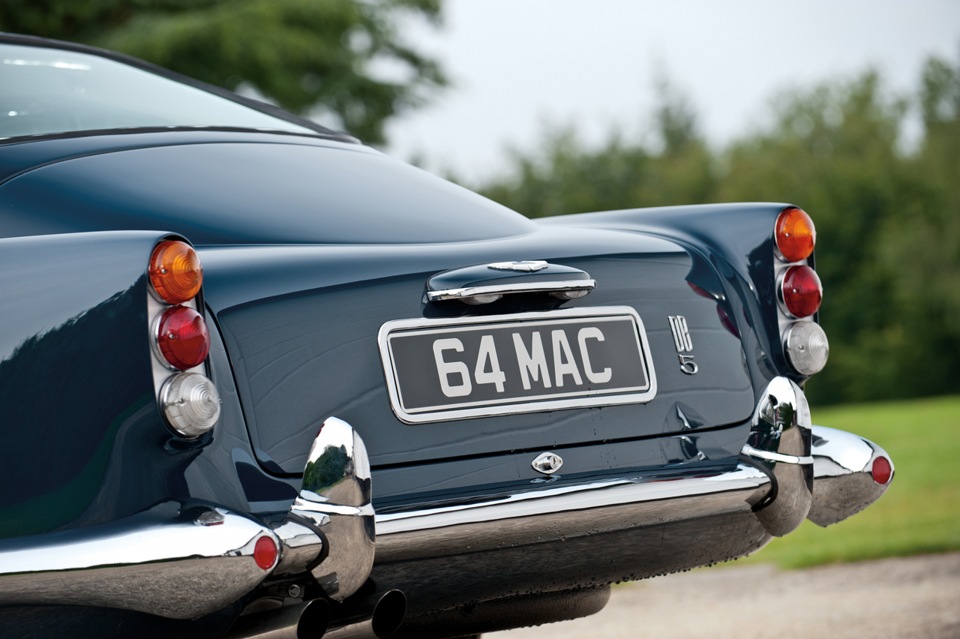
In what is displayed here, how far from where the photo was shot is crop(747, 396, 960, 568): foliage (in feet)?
21.1

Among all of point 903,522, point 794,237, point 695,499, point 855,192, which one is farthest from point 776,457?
point 855,192

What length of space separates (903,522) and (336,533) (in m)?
6.26

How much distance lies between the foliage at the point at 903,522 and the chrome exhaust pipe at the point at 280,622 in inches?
183

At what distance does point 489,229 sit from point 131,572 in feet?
3.93

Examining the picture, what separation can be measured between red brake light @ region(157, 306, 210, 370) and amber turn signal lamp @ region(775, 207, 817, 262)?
1.51 metres

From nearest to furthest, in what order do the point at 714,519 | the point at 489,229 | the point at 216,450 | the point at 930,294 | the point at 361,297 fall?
the point at 216,450 < the point at 361,297 < the point at 714,519 < the point at 489,229 < the point at 930,294

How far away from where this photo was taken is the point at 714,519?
260 centimetres

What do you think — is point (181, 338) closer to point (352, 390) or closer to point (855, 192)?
point (352, 390)

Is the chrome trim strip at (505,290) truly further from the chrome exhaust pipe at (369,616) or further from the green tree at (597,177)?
the green tree at (597,177)

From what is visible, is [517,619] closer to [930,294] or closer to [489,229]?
[489,229]

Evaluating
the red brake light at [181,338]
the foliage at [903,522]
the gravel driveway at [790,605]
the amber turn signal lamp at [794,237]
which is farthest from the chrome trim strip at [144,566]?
the foliage at [903,522]

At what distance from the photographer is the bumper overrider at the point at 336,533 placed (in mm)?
1969

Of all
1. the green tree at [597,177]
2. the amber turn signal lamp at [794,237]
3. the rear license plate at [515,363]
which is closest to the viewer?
the rear license plate at [515,363]

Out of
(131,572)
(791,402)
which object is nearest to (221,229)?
(131,572)
